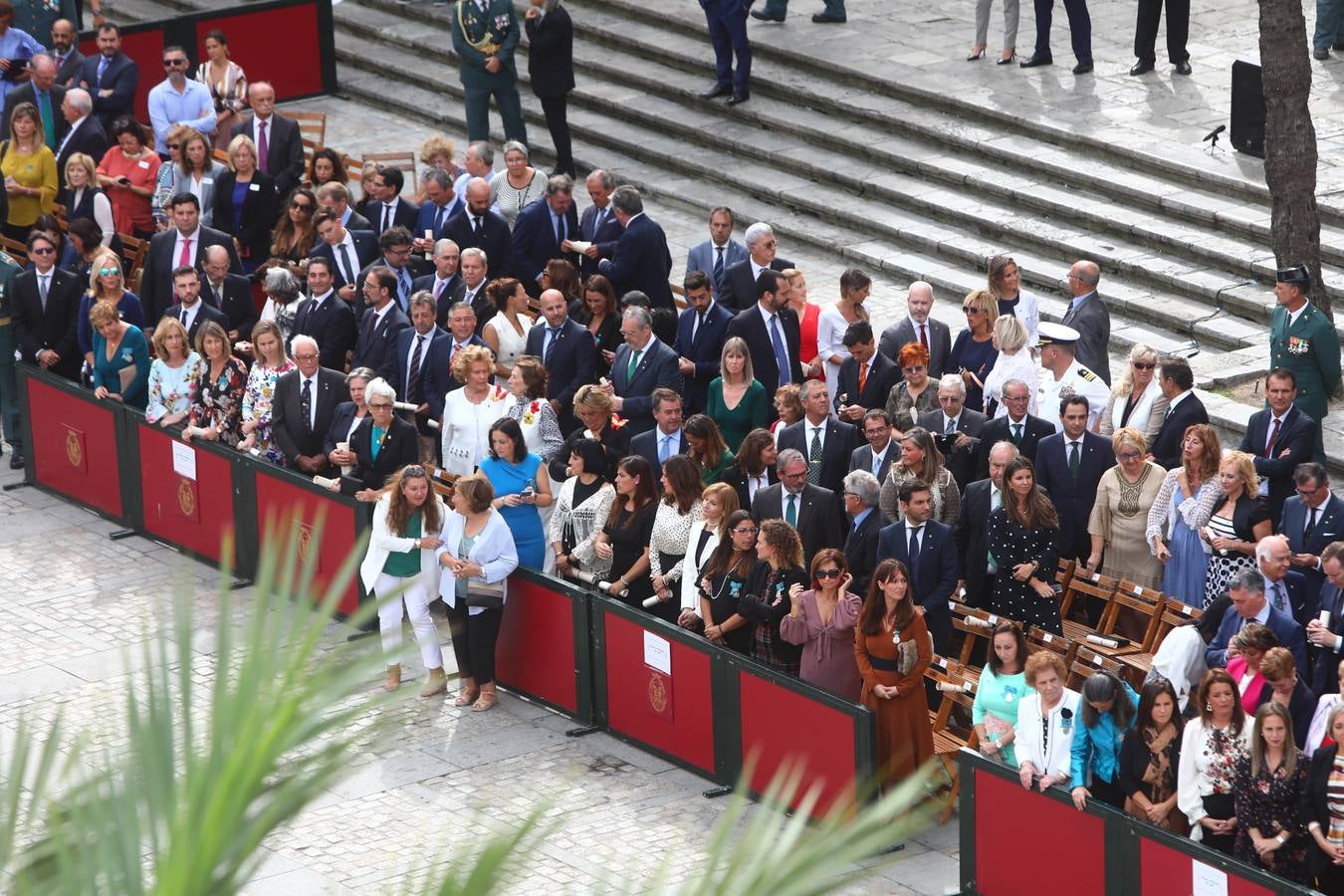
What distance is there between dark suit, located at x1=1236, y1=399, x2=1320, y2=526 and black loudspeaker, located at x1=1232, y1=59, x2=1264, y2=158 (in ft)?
21.8

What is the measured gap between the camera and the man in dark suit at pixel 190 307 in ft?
52.5

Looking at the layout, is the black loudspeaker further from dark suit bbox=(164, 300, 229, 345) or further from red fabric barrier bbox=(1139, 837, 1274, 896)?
red fabric barrier bbox=(1139, 837, 1274, 896)

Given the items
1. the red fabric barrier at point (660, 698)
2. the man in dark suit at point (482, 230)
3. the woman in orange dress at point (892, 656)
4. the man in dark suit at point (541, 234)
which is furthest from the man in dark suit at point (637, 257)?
the woman in orange dress at point (892, 656)

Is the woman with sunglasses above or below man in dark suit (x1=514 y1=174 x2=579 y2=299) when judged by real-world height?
below

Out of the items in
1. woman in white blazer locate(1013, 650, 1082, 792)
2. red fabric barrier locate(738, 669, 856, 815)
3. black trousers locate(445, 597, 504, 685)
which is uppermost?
woman in white blazer locate(1013, 650, 1082, 792)

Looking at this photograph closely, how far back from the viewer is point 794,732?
11.9m

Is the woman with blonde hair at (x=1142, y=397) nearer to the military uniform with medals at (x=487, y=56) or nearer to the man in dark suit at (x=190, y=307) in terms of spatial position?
the man in dark suit at (x=190, y=307)

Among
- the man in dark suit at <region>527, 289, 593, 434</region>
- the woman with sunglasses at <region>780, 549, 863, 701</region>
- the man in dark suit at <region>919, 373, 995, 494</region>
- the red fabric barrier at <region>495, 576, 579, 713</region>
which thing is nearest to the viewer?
the woman with sunglasses at <region>780, 549, 863, 701</region>

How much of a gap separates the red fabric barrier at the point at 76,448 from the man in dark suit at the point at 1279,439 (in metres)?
8.97

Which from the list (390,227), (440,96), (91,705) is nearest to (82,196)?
(390,227)

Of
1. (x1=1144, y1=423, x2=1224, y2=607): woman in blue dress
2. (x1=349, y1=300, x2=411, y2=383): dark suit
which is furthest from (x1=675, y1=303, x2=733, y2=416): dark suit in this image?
(x1=1144, y1=423, x2=1224, y2=607): woman in blue dress

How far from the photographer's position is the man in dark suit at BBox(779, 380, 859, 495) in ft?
44.1

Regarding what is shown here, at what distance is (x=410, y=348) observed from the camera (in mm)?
15359

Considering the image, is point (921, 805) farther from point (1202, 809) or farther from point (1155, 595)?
point (1155, 595)
